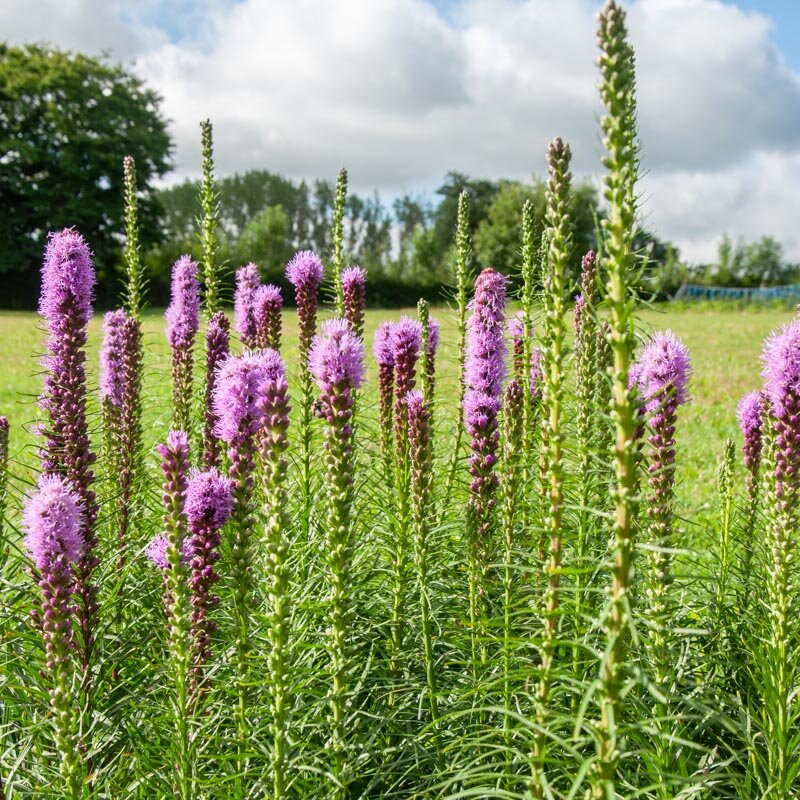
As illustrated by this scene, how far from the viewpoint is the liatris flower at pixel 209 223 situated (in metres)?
4.27

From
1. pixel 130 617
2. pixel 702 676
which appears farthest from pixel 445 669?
pixel 130 617

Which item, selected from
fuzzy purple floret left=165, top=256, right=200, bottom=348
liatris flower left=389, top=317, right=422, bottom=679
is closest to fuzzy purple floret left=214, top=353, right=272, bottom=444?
liatris flower left=389, top=317, right=422, bottom=679

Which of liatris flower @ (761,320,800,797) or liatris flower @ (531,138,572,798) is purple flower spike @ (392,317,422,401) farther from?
liatris flower @ (531,138,572,798)

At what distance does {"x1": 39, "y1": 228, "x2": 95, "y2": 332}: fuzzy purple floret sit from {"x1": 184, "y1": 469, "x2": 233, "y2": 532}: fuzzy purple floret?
3.98ft

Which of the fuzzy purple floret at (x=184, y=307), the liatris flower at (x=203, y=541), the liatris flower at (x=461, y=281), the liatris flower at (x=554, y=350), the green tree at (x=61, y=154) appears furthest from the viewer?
the green tree at (x=61, y=154)

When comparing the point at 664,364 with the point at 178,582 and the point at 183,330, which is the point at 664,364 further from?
the point at 183,330

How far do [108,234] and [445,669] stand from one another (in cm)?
4567

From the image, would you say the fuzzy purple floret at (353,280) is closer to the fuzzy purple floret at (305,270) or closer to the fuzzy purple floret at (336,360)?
the fuzzy purple floret at (305,270)

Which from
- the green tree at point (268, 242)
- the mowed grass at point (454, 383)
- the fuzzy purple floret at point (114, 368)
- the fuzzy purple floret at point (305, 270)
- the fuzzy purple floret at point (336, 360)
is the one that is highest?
the green tree at point (268, 242)

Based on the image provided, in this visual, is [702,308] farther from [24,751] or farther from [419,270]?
[24,751]

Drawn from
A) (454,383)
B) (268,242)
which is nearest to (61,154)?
(268,242)

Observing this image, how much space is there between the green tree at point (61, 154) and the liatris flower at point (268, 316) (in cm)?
4135

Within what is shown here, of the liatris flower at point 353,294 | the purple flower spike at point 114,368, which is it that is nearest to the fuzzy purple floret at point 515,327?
the liatris flower at point 353,294

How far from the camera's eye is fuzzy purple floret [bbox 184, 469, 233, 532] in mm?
2707
